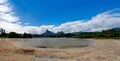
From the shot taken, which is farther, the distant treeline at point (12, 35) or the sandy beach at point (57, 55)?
the distant treeline at point (12, 35)

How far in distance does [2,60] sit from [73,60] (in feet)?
27.0

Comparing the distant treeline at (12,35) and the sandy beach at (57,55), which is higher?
the distant treeline at (12,35)

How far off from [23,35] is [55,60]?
6070 inches

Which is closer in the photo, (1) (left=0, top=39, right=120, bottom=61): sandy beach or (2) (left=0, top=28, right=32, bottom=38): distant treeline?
(1) (left=0, top=39, right=120, bottom=61): sandy beach

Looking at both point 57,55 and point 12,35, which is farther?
point 12,35

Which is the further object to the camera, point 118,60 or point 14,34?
point 14,34

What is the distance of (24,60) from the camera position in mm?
28062

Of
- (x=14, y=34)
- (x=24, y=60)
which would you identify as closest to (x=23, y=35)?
(x=14, y=34)

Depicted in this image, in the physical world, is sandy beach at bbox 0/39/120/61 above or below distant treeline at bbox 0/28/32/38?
below

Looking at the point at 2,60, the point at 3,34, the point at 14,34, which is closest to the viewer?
the point at 2,60

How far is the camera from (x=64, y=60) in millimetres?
28719

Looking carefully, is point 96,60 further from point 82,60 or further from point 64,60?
point 64,60

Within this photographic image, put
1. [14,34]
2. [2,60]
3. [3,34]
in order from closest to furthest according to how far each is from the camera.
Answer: [2,60] → [14,34] → [3,34]

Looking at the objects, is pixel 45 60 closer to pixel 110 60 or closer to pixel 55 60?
pixel 55 60
